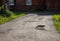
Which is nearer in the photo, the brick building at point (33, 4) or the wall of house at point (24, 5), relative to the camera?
the brick building at point (33, 4)

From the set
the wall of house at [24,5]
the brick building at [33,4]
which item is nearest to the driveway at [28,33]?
the brick building at [33,4]

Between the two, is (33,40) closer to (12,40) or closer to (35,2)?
(12,40)

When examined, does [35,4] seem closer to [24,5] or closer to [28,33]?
[24,5]

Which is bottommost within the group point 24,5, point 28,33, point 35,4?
point 24,5

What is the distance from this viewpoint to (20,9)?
31.2m

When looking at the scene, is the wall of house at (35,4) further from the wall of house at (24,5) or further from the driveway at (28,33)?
the driveway at (28,33)

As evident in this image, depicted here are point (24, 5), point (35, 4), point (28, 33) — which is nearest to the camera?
point (28, 33)

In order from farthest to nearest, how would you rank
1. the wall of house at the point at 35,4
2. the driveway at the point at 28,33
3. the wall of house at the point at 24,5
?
the wall of house at the point at 24,5 → the wall of house at the point at 35,4 → the driveway at the point at 28,33

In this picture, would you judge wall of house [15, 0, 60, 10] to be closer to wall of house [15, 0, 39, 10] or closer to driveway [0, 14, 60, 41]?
wall of house [15, 0, 39, 10]

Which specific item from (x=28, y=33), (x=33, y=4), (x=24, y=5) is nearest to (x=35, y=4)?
(x=33, y=4)

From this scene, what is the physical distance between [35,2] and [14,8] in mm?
3293

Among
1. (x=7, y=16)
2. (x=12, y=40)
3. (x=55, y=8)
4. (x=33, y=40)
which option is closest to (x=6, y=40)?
(x=12, y=40)

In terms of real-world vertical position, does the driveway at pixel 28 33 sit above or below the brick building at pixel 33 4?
above

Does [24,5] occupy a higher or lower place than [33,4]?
lower
